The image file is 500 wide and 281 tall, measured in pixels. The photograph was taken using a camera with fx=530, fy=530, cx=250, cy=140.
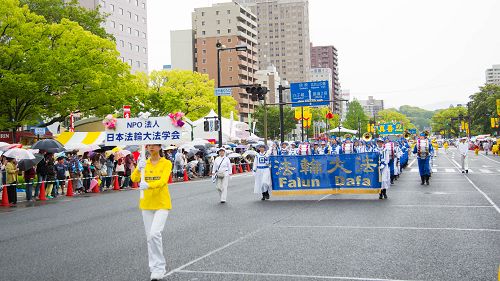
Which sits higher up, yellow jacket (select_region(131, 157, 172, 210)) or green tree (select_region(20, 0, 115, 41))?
green tree (select_region(20, 0, 115, 41))

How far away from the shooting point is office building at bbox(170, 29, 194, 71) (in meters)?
114

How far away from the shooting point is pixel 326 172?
1673cm

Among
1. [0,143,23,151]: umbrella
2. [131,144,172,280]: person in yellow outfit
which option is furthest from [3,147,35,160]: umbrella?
[131,144,172,280]: person in yellow outfit

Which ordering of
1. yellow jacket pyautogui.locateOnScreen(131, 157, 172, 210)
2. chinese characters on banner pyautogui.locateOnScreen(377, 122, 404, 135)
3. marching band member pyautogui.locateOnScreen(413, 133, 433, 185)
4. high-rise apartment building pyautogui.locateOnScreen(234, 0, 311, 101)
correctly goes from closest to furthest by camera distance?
1. yellow jacket pyautogui.locateOnScreen(131, 157, 172, 210)
2. marching band member pyautogui.locateOnScreen(413, 133, 433, 185)
3. chinese characters on banner pyautogui.locateOnScreen(377, 122, 404, 135)
4. high-rise apartment building pyautogui.locateOnScreen(234, 0, 311, 101)

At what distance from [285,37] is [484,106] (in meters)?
87.0

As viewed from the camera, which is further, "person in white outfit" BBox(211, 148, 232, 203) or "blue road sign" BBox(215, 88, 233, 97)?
"blue road sign" BBox(215, 88, 233, 97)

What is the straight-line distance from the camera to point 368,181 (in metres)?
16.3

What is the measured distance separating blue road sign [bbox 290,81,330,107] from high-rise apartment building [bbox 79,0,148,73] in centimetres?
5084

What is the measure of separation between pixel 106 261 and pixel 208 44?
10585 centimetres

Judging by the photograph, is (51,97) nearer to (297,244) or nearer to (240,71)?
(297,244)

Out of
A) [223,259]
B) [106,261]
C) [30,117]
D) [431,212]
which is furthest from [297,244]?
[30,117]

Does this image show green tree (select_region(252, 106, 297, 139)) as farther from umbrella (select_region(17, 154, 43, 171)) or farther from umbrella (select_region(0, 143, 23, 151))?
umbrella (select_region(17, 154, 43, 171))

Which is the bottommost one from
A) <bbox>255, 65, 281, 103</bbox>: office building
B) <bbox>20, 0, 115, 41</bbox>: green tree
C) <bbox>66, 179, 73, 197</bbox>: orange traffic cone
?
<bbox>66, 179, 73, 197</bbox>: orange traffic cone

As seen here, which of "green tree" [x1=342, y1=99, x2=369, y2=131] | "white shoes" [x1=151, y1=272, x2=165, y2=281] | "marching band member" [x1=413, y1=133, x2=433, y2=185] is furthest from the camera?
"green tree" [x1=342, y1=99, x2=369, y2=131]
